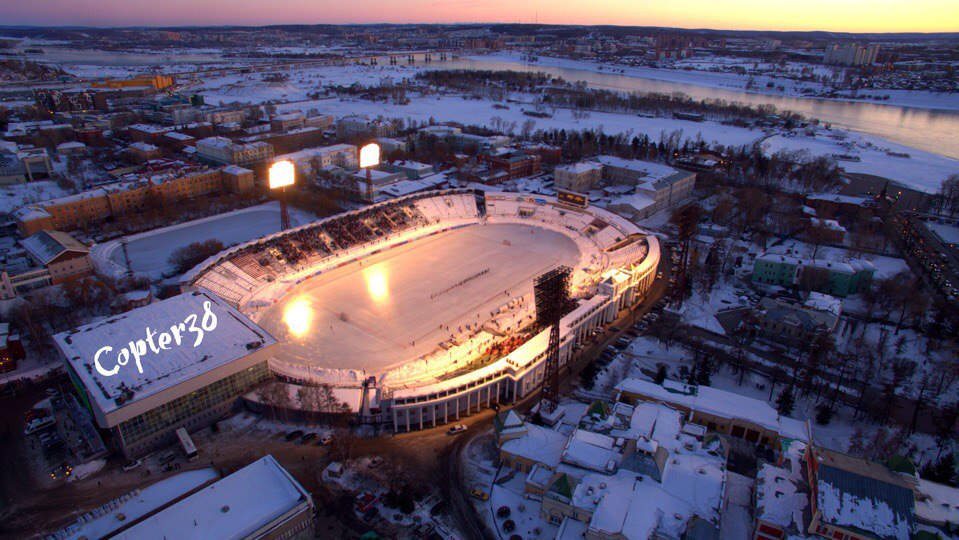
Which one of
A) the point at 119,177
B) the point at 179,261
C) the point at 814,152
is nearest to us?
the point at 179,261

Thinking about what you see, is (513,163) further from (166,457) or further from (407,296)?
(166,457)

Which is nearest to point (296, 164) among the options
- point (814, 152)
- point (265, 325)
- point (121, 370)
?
point (265, 325)

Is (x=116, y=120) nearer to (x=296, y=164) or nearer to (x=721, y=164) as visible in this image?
(x=296, y=164)

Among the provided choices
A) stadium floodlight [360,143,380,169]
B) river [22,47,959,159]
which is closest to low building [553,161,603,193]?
stadium floodlight [360,143,380,169]

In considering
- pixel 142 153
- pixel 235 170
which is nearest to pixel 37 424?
pixel 235 170

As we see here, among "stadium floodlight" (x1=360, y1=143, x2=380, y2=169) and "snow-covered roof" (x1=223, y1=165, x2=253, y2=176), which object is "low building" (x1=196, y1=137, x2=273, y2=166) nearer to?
"snow-covered roof" (x1=223, y1=165, x2=253, y2=176)

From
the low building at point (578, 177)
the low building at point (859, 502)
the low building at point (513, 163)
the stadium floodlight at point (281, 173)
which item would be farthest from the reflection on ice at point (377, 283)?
the low building at point (513, 163)

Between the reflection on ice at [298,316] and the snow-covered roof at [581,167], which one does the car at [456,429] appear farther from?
the snow-covered roof at [581,167]
